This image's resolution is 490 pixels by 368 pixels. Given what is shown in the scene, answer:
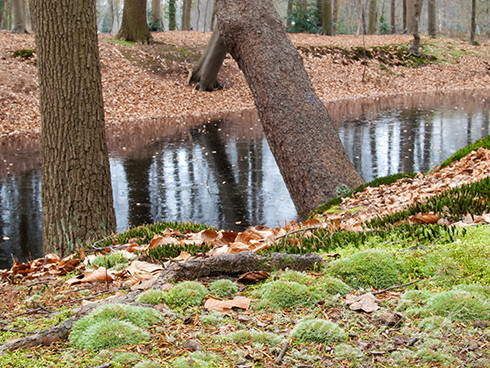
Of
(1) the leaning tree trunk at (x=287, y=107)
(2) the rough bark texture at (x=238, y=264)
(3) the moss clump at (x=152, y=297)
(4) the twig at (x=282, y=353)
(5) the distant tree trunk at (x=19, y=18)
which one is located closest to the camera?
(4) the twig at (x=282, y=353)

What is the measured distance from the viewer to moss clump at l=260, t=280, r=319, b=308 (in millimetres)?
2509

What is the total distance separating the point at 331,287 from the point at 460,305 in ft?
2.16

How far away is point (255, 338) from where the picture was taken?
6.99 feet

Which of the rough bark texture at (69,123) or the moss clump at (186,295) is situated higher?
the rough bark texture at (69,123)

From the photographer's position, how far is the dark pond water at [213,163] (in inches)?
337

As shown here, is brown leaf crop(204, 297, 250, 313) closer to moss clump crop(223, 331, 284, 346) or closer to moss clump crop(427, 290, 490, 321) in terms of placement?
moss clump crop(223, 331, 284, 346)

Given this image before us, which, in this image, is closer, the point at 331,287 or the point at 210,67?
the point at 331,287

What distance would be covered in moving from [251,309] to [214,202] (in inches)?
268

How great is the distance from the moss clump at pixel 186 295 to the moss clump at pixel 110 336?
0.39m

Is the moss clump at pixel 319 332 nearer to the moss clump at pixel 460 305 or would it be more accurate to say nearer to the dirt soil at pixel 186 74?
the moss clump at pixel 460 305

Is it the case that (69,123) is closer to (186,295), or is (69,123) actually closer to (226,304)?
(186,295)

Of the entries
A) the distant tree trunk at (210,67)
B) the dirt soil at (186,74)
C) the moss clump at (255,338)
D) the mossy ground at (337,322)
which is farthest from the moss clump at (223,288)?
the distant tree trunk at (210,67)

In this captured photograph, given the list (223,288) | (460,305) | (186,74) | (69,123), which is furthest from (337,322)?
(186,74)

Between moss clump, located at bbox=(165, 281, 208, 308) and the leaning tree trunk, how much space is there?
443 cm
